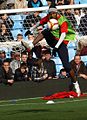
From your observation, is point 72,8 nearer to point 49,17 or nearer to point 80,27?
point 80,27

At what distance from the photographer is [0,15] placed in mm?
17641

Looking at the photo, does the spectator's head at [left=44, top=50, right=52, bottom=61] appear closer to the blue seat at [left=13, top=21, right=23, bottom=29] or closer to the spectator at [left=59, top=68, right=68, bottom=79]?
the spectator at [left=59, top=68, right=68, bottom=79]

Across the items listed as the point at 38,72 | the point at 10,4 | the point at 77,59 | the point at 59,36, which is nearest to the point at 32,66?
the point at 38,72

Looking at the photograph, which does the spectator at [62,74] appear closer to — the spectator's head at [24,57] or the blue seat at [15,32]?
the spectator's head at [24,57]

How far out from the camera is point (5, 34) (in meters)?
17.3

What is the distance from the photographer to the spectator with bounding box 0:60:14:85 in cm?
1451

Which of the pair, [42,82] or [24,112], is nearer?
[24,112]

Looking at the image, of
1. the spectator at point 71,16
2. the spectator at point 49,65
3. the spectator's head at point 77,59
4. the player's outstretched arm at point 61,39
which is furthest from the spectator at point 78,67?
the spectator at point 71,16

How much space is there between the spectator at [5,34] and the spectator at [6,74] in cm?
221

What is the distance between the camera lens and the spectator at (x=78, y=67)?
15.5 metres

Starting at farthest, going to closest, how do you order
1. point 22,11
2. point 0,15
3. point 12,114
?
point 0,15, point 22,11, point 12,114

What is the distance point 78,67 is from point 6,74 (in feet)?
6.76

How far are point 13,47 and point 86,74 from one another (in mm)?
2352

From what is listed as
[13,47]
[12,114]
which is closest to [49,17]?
[13,47]
